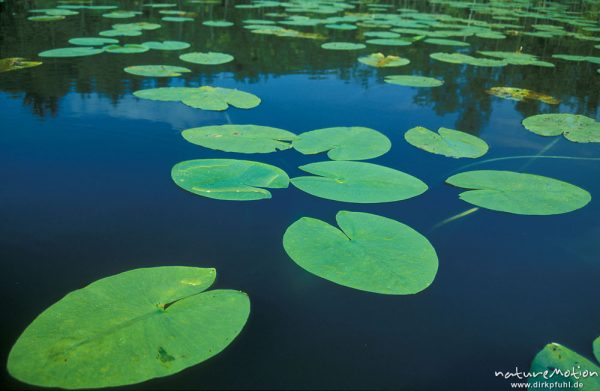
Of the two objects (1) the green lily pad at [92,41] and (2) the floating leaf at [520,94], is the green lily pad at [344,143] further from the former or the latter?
(1) the green lily pad at [92,41]

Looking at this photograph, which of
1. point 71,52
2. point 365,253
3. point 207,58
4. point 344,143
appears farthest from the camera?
point 207,58

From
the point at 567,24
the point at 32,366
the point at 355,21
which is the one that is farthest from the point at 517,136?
the point at 567,24

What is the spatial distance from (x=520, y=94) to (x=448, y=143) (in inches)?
69.0

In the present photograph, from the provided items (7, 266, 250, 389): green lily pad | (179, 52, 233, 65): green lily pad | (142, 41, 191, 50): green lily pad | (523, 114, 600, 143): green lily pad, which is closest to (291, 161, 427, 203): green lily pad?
(7, 266, 250, 389): green lily pad

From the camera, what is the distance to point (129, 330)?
1.06m

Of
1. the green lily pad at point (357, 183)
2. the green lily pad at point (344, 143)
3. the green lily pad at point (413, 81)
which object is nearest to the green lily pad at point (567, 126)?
the green lily pad at point (413, 81)

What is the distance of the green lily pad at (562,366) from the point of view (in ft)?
3.34

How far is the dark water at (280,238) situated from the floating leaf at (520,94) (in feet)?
0.76

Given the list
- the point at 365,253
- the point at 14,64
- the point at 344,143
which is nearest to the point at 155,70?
the point at 14,64

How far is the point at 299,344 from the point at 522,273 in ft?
2.95

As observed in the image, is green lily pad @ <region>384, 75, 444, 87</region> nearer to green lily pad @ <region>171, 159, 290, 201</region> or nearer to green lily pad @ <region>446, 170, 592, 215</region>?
green lily pad @ <region>446, 170, 592, 215</region>

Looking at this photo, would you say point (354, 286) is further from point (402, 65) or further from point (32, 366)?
point (402, 65)

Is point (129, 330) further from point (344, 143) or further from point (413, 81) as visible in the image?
point (413, 81)

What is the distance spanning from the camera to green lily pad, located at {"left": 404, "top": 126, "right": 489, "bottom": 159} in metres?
2.40
